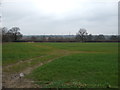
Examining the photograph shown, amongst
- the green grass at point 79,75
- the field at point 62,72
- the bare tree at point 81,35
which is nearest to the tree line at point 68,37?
the bare tree at point 81,35

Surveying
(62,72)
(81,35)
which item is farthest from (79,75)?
(81,35)

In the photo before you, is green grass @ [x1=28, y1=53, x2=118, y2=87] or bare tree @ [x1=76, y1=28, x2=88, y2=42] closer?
green grass @ [x1=28, y1=53, x2=118, y2=87]

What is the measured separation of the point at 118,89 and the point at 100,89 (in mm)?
584

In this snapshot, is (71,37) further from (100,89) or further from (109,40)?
(100,89)

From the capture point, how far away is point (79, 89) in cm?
457

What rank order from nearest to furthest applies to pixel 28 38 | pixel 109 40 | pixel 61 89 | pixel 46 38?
pixel 61 89, pixel 109 40, pixel 28 38, pixel 46 38

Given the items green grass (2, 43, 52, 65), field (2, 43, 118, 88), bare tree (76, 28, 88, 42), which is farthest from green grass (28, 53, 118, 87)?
bare tree (76, 28, 88, 42)

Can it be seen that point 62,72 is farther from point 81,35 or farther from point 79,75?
point 81,35

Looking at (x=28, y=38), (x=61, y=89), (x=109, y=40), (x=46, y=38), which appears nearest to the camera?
(x=61, y=89)

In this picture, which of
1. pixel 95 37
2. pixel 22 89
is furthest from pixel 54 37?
pixel 22 89

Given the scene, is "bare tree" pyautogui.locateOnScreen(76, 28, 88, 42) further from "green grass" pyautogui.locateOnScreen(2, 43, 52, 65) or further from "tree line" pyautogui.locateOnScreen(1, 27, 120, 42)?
"green grass" pyautogui.locateOnScreen(2, 43, 52, 65)

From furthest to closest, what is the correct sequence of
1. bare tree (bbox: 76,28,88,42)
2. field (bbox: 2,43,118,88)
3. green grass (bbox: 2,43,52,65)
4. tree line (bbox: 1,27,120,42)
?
1. bare tree (bbox: 76,28,88,42)
2. tree line (bbox: 1,27,120,42)
3. green grass (bbox: 2,43,52,65)
4. field (bbox: 2,43,118,88)

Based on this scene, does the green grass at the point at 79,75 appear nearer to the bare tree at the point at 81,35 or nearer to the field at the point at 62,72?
the field at the point at 62,72

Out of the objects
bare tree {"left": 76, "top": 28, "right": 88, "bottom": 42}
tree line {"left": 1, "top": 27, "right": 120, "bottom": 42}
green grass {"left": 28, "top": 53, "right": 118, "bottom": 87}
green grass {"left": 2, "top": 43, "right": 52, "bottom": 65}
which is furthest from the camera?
bare tree {"left": 76, "top": 28, "right": 88, "bottom": 42}
